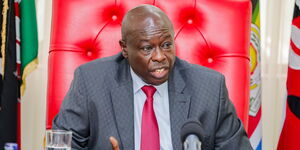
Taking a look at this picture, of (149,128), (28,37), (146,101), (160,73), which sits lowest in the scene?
(149,128)

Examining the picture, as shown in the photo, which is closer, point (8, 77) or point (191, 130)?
point (191, 130)

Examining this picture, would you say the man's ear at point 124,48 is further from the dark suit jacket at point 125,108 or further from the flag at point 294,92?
the flag at point 294,92

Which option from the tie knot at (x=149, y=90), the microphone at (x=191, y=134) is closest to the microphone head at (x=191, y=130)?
the microphone at (x=191, y=134)

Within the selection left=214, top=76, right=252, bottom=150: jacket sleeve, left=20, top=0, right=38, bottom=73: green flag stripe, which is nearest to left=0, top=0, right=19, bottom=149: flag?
left=20, top=0, right=38, bottom=73: green flag stripe

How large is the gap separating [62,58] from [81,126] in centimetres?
42

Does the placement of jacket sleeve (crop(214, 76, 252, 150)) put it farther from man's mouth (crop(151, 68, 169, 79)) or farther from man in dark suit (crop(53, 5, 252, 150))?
man's mouth (crop(151, 68, 169, 79))

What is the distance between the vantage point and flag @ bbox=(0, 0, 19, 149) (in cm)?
275

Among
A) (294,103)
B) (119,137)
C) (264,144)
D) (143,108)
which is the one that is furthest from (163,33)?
(264,144)

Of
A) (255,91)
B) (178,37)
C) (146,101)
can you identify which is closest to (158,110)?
(146,101)

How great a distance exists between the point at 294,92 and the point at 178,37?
87 centimetres

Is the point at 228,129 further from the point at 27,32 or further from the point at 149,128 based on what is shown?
the point at 27,32

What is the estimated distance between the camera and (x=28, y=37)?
287cm

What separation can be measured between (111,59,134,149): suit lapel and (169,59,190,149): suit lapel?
17 cm

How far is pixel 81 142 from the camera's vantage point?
81.4 inches
